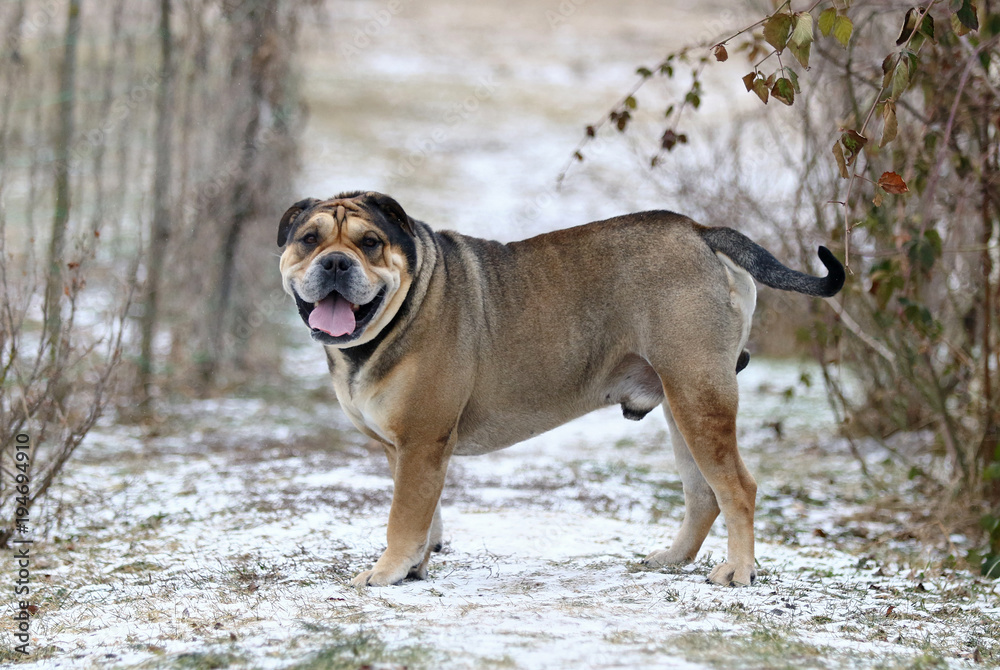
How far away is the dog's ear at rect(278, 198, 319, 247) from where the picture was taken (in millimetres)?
4840

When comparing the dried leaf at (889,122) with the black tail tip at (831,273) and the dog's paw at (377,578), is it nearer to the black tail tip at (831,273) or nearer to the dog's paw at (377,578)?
the black tail tip at (831,273)

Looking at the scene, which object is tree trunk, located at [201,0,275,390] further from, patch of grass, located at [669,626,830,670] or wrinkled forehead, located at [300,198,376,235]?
patch of grass, located at [669,626,830,670]

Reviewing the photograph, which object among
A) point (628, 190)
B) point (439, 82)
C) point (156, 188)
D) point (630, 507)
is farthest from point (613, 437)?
point (439, 82)

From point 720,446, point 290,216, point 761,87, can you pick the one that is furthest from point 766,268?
point 290,216

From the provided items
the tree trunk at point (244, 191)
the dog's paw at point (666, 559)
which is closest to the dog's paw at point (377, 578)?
the dog's paw at point (666, 559)

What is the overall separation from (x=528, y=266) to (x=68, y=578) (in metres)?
3.11

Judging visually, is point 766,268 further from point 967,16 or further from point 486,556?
point 486,556

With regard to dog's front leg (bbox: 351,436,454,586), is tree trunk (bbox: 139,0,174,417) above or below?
above

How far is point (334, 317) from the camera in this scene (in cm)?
438

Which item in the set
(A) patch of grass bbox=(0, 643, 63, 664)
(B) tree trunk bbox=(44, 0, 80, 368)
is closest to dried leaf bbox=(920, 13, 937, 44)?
(A) patch of grass bbox=(0, 643, 63, 664)

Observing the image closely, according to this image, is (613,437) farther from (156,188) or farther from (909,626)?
(909,626)

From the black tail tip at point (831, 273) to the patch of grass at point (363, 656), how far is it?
8.29 ft

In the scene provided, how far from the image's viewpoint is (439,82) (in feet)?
122

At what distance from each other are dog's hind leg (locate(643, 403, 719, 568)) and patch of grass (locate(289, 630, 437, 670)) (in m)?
2.14
